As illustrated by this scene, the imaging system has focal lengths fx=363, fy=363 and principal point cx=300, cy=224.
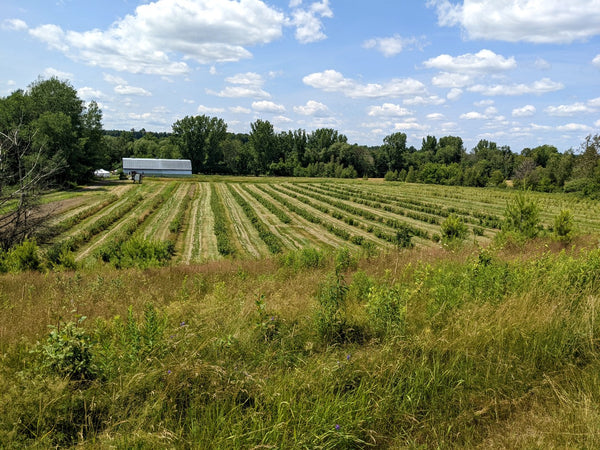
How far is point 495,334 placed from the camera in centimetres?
351

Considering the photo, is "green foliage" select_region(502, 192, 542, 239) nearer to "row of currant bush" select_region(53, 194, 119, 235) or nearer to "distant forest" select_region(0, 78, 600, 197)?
"row of currant bush" select_region(53, 194, 119, 235)

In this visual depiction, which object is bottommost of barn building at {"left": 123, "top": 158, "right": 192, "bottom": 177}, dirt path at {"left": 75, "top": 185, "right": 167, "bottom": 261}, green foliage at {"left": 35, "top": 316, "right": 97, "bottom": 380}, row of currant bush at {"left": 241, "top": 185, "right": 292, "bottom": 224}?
dirt path at {"left": 75, "top": 185, "right": 167, "bottom": 261}

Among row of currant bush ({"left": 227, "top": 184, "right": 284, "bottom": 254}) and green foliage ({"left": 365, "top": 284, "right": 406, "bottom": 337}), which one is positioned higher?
green foliage ({"left": 365, "top": 284, "right": 406, "bottom": 337})

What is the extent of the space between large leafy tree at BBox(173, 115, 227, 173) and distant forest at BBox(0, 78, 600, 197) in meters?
0.25

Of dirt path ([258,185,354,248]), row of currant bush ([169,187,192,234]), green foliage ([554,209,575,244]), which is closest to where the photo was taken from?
green foliage ([554,209,575,244])

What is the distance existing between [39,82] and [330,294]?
7264cm

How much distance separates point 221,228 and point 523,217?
19.8 metres

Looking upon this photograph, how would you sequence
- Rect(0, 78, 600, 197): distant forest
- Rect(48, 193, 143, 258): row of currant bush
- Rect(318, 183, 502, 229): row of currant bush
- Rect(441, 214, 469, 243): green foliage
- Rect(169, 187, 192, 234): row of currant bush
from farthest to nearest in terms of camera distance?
Rect(0, 78, 600, 197): distant forest
Rect(318, 183, 502, 229): row of currant bush
Rect(169, 187, 192, 234): row of currant bush
Rect(441, 214, 469, 243): green foliage
Rect(48, 193, 143, 258): row of currant bush

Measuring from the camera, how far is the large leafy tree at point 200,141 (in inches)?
3693

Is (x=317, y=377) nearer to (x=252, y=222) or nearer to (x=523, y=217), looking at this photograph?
(x=523, y=217)

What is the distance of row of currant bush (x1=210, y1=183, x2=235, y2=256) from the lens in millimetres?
21672

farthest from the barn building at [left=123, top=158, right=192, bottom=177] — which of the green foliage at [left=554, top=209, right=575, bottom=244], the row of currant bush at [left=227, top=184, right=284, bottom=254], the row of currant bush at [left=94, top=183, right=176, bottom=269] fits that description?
the green foliage at [left=554, top=209, right=575, bottom=244]

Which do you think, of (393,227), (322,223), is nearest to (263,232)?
(322,223)

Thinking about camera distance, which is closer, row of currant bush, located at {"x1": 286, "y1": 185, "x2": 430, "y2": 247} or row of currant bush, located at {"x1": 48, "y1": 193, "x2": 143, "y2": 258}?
row of currant bush, located at {"x1": 48, "y1": 193, "x2": 143, "y2": 258}
